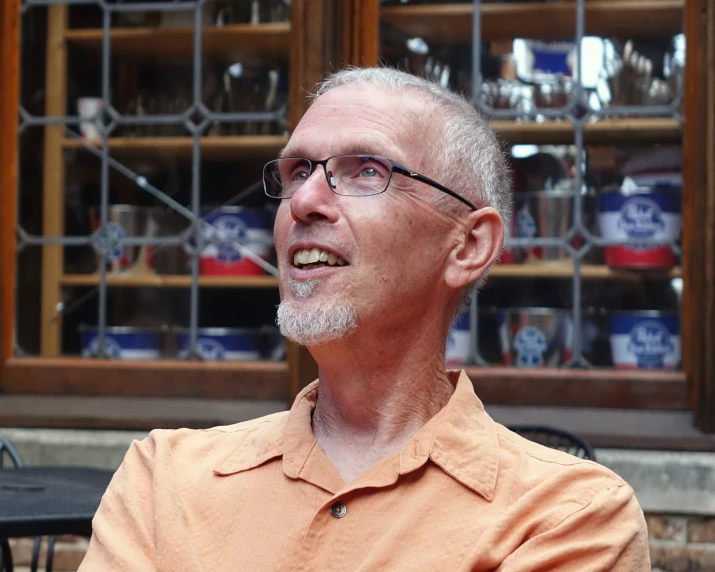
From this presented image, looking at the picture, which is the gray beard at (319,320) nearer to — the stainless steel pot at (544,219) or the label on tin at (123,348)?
the stainless steel pot at (544,219)

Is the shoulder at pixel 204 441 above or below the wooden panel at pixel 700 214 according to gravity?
below

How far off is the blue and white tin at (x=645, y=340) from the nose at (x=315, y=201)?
7.55 ft

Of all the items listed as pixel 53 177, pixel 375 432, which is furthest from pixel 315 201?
pixel 53 177

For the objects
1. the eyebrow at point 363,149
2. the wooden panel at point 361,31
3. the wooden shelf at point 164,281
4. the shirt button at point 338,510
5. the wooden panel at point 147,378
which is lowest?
the wooden panel at point 147,378

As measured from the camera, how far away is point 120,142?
3914mm

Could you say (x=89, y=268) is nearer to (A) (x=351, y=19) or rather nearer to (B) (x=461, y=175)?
(A) (x=351, y=19)

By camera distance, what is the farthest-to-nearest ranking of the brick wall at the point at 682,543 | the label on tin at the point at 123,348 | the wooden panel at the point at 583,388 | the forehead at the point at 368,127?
the label on tin at the point at 123,348
the wooden panel at the point at 583,388
the brick wall at the point at 682,543
the forehead at the point at 368,127

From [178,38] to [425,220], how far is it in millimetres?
2644

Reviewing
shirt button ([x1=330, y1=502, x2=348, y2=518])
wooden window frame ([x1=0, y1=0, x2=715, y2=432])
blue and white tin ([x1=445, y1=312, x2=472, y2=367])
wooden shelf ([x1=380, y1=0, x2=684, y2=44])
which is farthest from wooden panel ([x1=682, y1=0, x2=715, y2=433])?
shirt button ([x1=330, y1=502, x2=348, y2=518])

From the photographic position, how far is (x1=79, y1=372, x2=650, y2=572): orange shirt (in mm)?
1341

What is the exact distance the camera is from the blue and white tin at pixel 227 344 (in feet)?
12.6

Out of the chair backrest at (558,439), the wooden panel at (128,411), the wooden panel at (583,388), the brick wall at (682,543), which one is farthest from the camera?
the wooden panel at (128,411)

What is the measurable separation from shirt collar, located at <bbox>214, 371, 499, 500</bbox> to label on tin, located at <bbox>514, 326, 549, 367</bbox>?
203cm

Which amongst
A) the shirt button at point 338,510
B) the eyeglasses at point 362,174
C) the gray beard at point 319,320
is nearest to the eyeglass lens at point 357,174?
the eyeglasses at point 362,174
